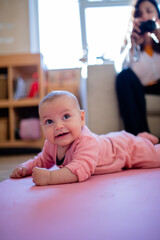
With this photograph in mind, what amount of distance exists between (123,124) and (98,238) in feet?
3.40

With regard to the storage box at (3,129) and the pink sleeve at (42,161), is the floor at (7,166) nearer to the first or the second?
the pink sleeve at (42,161)

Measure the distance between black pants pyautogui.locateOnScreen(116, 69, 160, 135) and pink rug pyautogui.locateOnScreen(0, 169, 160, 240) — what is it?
26.1 inches

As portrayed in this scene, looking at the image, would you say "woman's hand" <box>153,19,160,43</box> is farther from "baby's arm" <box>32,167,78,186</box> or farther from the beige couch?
"baby's arm" <box>32,167,78,186</box>

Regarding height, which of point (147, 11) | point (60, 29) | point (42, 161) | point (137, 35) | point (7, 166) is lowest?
point (7, 166)

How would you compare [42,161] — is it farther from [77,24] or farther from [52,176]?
[77,24]

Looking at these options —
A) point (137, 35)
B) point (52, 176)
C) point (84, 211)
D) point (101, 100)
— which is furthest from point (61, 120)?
point (137, 35)

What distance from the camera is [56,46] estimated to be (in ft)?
8.48

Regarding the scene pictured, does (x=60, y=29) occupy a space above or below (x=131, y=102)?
above

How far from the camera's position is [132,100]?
4.00 ft

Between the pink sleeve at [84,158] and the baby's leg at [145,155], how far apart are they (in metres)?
0.18

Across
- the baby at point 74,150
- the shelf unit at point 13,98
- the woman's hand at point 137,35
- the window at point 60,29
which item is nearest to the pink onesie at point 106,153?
the baby at point 74,150

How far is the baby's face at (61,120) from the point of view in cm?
58

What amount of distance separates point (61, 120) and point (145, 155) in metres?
0.34

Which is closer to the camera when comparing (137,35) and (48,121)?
(48,121)
